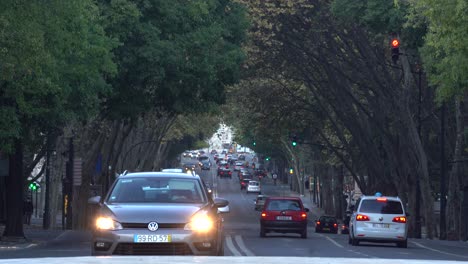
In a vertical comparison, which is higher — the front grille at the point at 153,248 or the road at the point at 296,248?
the front grille at the point at 153,248

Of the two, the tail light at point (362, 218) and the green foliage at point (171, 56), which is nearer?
the tail light at point (362, 218)

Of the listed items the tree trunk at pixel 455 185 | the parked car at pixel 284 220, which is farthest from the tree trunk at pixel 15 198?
the tree trunk at pixel 455 185

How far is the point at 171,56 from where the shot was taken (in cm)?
3584

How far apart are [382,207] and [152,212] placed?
1803 cm

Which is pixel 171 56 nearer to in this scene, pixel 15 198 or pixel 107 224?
pixel 15 198

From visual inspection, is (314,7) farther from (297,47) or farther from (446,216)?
(446,216)

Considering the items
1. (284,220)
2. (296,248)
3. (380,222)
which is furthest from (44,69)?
(284,220)

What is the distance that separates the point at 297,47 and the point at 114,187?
2879cm

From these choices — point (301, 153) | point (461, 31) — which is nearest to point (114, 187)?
Answer: point (461, 31)

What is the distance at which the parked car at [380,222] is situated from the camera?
33344 millimetres

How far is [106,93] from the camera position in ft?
113

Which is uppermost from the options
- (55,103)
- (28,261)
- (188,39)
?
(188,39)

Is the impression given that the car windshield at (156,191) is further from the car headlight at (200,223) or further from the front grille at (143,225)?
the front grille at (143,225)

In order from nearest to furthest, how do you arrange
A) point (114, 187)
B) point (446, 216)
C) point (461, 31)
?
point (114, 187) < point (461, 31) < point (446, 216)
